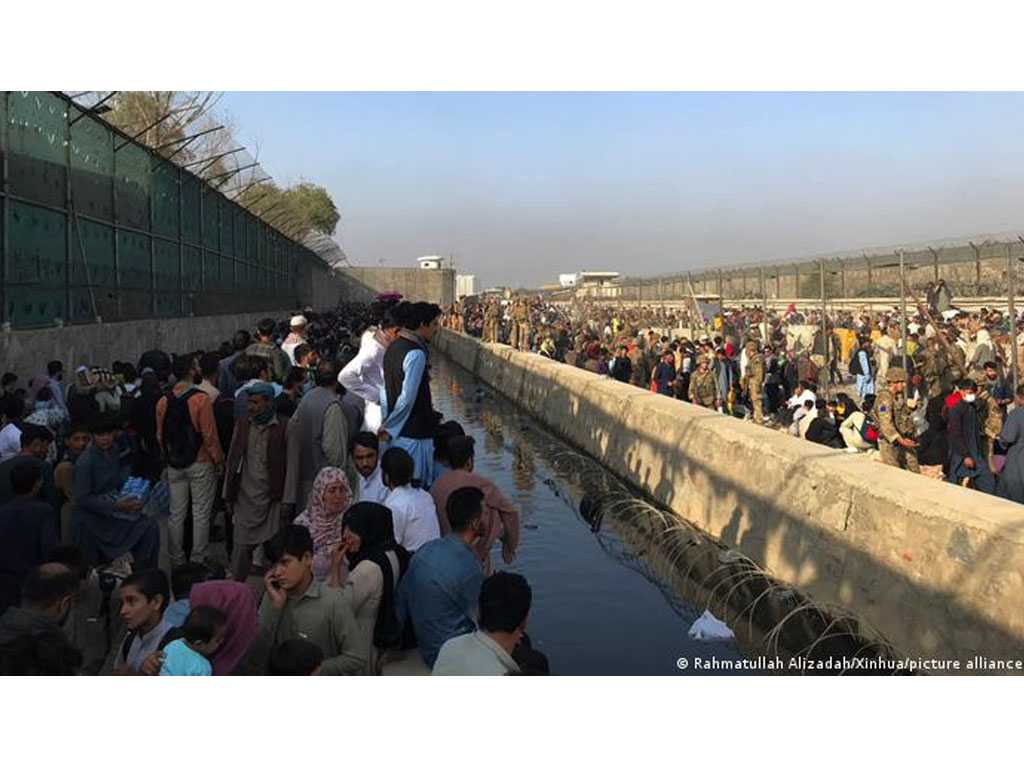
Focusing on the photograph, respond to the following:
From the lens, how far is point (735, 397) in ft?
60.9

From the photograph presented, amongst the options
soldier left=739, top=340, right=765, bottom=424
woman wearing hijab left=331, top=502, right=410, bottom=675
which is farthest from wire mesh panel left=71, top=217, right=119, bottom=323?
woman wearing hijab left=331, top=502, right=410, bottom=675

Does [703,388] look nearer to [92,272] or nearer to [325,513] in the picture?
[92,272]

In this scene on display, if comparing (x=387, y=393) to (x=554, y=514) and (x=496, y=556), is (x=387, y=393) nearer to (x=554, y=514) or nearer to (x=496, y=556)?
(x=496, y=556)

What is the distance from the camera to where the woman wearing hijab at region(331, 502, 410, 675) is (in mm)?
4660

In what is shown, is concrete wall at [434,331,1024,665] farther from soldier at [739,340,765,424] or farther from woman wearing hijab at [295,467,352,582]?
soldier at [739,340,765,424]

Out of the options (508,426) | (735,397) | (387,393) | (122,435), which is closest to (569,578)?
(387,393)

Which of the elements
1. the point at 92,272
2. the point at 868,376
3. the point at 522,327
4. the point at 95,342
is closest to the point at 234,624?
the point at 95,342

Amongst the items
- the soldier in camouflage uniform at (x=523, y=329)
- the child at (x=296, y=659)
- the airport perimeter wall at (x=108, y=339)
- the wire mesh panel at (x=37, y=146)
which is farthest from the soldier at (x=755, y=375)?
the soldier in camouflage uniform at (x=523, y=329)

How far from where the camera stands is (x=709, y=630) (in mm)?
7609

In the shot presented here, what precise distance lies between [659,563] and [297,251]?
49.0 meters

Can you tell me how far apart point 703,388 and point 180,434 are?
36.7 feet

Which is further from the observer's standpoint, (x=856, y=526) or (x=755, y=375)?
(x=755, y=375)

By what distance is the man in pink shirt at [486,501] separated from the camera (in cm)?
554

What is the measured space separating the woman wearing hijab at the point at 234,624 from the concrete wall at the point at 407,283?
82248 millimetres
